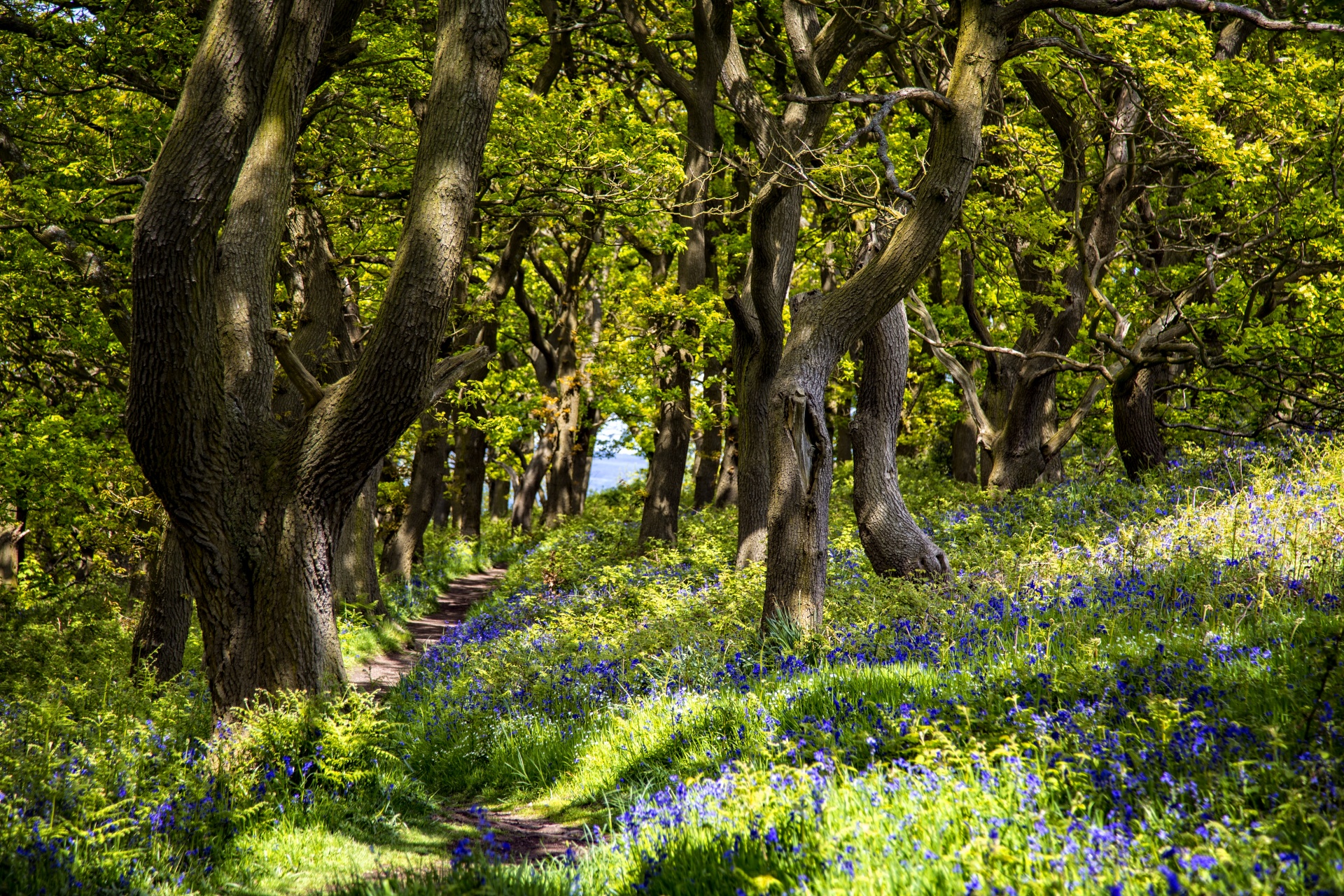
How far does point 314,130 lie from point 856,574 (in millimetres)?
9392

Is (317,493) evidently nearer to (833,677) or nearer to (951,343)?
(833,677)

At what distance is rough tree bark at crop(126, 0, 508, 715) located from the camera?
5.91 meters

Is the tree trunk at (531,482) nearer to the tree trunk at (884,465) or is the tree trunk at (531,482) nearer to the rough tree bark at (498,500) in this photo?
the rough tree bark at (498,500)

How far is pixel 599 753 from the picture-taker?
607 cm

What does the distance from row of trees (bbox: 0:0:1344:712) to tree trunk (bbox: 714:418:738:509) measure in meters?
0.21

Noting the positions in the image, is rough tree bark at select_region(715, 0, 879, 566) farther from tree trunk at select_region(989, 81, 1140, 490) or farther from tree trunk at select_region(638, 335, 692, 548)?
→ tree trunk at select_region(638, 335, 692, 548)

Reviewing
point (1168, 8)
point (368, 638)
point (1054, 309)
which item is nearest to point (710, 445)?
point (1054, 309)

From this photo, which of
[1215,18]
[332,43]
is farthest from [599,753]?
[1215,18]

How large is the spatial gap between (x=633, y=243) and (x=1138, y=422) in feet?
36.7

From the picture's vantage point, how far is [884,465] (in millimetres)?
9031

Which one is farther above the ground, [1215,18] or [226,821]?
[1215,18]

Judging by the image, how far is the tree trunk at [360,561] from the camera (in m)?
14.8

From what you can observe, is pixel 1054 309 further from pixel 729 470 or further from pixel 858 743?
pixel 858 743

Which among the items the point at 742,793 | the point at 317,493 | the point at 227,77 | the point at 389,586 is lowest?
the point at 389,586
